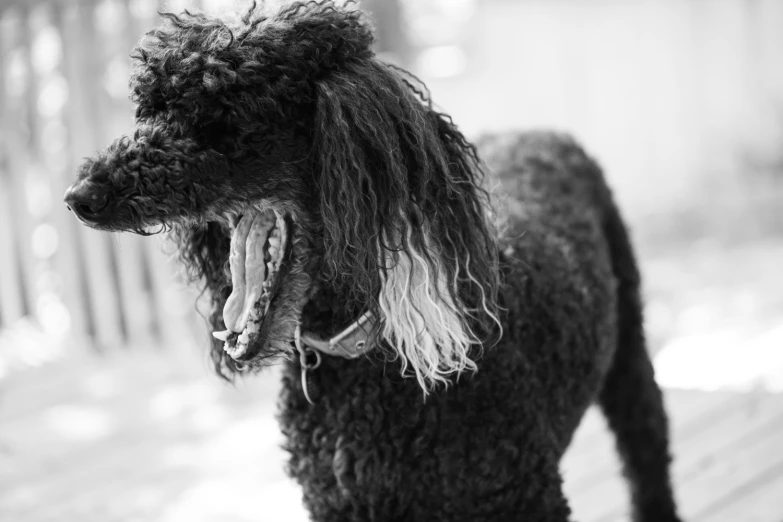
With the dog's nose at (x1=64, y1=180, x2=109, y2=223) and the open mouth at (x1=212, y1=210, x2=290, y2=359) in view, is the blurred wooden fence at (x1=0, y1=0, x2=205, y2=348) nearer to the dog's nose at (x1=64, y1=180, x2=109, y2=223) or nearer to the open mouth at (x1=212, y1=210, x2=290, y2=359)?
the open mouth at (x1=212, y1=210, x2=290, y2=359)

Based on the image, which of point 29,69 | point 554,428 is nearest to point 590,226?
point 554,428

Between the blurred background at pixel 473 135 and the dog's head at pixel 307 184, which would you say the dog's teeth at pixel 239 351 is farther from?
the blurred background at pixel 473 135

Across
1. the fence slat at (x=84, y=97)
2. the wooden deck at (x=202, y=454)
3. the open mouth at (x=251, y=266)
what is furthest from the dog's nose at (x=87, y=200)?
the fence slat at (x=84, y=97)

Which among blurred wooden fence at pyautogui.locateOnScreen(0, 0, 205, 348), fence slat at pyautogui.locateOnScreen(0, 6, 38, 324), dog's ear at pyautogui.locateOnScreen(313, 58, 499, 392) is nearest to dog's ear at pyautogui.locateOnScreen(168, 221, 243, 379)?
dog's ear at pyautogui.locateOnScreen(313, 58, 499, 392)

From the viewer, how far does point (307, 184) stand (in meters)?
1.45

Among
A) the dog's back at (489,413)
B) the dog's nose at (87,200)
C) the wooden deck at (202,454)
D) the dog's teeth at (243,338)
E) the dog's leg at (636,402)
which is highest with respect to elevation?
the dog's nose at (87,200)

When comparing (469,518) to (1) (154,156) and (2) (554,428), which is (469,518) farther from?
(1) (154,156)

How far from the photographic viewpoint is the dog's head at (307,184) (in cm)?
136

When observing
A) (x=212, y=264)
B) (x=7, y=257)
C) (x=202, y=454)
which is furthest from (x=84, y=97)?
(x=212, y=264)

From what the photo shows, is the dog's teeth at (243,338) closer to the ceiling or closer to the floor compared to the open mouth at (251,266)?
closer to the floor

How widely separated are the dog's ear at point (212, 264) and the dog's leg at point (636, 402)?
1.06m

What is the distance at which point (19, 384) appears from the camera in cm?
392

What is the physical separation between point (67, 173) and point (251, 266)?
9.47ft

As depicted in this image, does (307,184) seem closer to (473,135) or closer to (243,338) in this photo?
(243,338)
